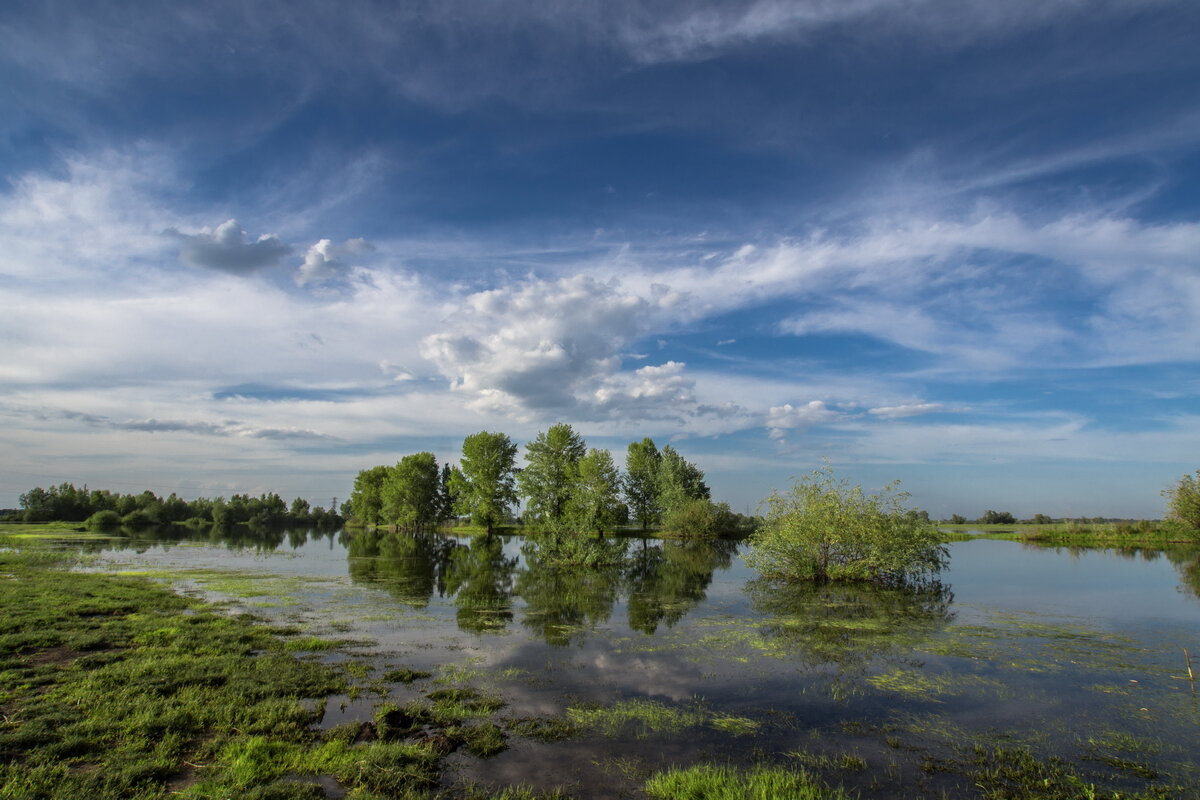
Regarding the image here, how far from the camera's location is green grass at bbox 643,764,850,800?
7.83 meters

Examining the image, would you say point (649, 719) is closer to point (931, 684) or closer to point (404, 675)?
point (404, 675)

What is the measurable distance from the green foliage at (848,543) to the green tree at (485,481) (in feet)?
158

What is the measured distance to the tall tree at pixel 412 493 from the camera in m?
87.5

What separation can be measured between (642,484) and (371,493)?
57.2 m

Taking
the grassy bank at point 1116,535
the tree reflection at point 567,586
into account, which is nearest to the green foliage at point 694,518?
the tree reflection at point 567,586

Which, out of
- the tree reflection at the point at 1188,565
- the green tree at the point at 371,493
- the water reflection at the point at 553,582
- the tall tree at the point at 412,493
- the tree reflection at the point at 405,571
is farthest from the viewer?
the green tree at the point at 371,493

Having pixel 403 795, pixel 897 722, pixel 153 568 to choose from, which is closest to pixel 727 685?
pixel 897 722

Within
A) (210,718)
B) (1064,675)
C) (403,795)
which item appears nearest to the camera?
(403,795)

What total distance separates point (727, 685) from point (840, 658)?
14.8 feet

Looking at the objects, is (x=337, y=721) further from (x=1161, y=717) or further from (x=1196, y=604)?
(x=1196, y=604)

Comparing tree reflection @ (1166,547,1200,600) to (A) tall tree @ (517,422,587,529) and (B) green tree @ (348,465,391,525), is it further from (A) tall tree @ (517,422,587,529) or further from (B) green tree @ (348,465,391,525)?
(B) green tree @ (348,465,391,525)

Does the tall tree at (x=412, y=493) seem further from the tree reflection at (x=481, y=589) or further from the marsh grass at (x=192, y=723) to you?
the marsh grass at (x=192, y=723)

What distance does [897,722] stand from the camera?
429 inches

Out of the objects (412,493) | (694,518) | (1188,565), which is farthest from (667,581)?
(412,493)
